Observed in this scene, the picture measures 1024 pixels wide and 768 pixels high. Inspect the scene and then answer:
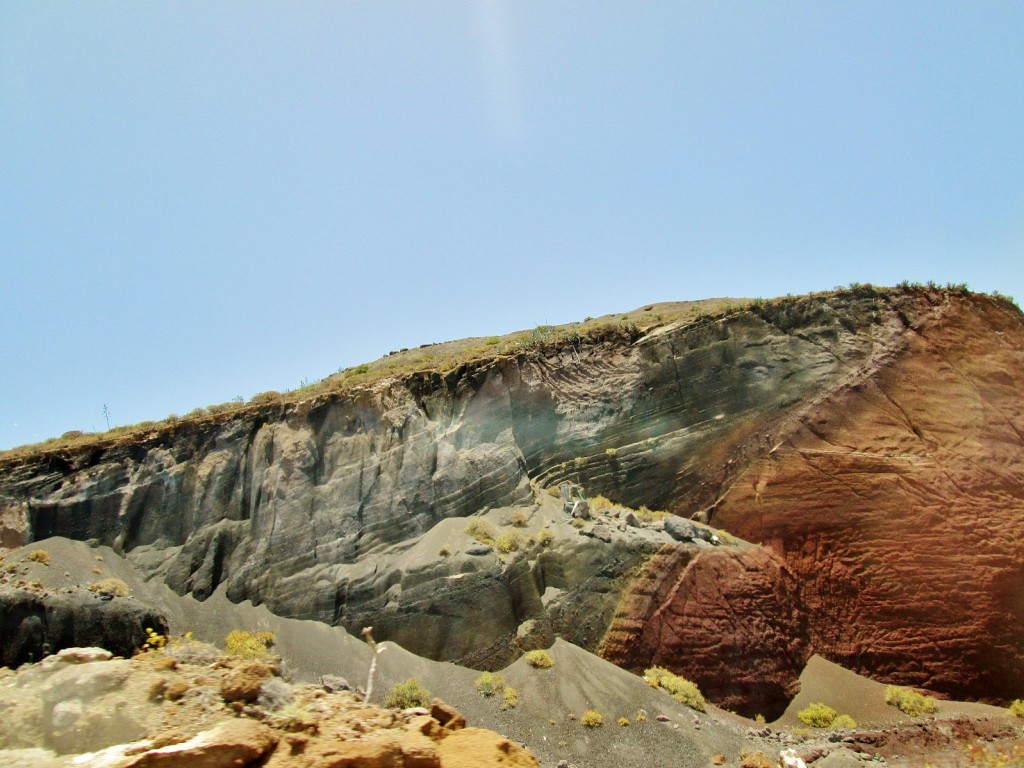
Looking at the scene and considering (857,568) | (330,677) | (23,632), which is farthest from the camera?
(857,568)

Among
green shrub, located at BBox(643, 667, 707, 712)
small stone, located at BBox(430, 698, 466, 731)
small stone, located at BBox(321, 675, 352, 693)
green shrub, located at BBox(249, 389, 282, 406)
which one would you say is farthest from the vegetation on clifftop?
small stone, located at BBox(430, 698, 466, 731)

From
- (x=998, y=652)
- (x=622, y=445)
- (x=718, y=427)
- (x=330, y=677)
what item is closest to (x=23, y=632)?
(x=330, y=677)

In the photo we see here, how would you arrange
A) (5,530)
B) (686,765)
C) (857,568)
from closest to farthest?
(686,765) < (857,568) < (5,530)

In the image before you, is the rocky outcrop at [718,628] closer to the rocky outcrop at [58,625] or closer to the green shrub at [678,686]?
the green shrub at [678,686]

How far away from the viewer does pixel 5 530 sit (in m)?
24.3

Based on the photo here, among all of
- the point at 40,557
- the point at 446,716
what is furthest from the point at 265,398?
the point at 446,716

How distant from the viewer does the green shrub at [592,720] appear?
17125 mm

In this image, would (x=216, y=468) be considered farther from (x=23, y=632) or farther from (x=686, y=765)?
(x=686, y=765)

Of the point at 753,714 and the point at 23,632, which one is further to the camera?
the point at 753,714

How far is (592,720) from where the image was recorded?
17156 millimetres

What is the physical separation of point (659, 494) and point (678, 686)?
7265 mm

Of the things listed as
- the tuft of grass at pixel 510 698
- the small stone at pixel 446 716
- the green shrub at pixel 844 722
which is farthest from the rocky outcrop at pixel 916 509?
the small stone at pixel 446 716

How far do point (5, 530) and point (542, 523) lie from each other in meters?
19.8

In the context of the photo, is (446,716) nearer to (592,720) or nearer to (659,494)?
(592,720)
